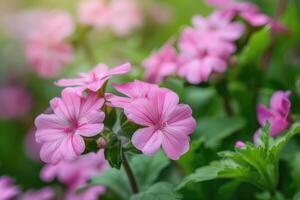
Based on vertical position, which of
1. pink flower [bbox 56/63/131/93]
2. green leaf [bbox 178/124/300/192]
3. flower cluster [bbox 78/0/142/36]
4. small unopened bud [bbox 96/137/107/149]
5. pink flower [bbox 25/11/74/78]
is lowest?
green leaf [bbox 178/124/300/192]

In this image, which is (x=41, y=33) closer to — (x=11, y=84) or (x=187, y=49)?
(x=187, y=49)

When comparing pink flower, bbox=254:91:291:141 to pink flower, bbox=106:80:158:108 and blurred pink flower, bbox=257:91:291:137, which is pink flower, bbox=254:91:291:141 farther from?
pink flower, bbox=106:80:158:108

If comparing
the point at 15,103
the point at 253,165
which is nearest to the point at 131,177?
the point at 253,165

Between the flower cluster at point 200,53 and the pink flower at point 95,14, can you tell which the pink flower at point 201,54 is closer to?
the flower cluster at point 200,53

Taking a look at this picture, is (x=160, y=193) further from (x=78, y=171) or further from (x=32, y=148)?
(x=32, y=148)

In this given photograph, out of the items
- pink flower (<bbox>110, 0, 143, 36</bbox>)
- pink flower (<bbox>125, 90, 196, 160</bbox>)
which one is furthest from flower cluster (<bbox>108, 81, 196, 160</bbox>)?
pink flower (<bbox>110, 0, 143, 36</bbox>)

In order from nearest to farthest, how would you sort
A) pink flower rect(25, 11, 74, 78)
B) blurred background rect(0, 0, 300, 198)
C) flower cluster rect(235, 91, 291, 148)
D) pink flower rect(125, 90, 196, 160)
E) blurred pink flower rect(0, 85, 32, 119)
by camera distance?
pink flower rect(125, 90, 196, 160)
flower cluster rect(235, 91, 291, 148)
blurred background rect(0, 0, 300, 198)
pink flower rect(25, 11, 74, 78)
blurred pink flower rect(0, 85, 32, 119)

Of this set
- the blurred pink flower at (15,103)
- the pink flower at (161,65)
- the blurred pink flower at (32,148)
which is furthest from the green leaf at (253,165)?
the blurred pink flower at (15,103)
